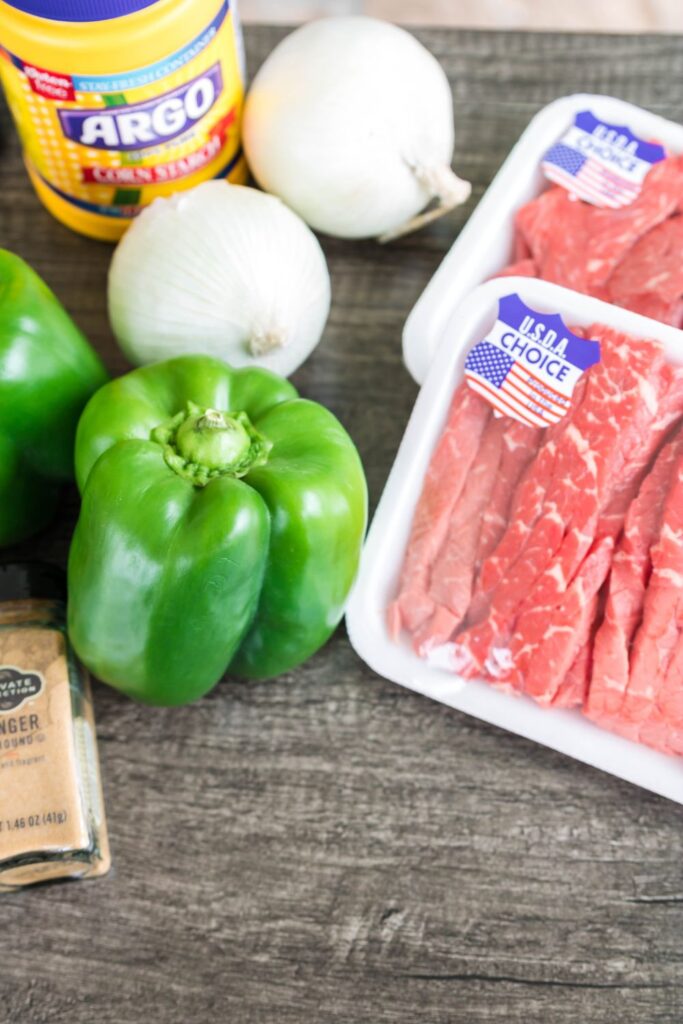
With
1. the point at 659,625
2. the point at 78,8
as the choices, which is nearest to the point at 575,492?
the point at 659,625

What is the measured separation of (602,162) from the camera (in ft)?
4.00

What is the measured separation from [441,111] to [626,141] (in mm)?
224

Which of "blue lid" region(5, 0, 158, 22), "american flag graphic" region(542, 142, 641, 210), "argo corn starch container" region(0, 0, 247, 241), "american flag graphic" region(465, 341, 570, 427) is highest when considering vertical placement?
"blue lid" region(5, 0, 158, 22)

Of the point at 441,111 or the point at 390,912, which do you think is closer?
the point at 390,912

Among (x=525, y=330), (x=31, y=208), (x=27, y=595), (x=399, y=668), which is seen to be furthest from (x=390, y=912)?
(x=31, y=208)

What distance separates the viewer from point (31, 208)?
54.5 inches

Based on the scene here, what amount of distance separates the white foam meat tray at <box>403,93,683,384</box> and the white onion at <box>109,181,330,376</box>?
0.42 feet

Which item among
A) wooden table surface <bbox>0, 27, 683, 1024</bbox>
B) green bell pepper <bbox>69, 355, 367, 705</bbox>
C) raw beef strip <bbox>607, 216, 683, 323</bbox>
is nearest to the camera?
green bell pepper <bbox>69, 355, 367, 705</bbox>

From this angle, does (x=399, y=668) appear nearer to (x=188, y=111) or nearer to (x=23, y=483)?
(x=23, y=483)

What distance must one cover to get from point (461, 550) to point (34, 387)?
465 millimetres

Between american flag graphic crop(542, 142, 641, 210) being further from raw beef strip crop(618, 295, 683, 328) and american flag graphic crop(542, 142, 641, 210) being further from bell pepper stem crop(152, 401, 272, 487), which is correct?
bell pepper stem crop(152, 401, 272, 487)

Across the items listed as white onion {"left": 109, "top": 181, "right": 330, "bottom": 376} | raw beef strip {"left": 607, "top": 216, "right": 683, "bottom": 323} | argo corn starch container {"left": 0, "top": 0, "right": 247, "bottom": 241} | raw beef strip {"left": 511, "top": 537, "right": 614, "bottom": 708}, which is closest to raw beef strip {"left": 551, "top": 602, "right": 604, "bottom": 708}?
raw beef strip {"left": 511, "top": 537, "right": 614, "bottom": 708}

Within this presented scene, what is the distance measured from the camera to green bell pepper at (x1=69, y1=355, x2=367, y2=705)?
36.1 inches

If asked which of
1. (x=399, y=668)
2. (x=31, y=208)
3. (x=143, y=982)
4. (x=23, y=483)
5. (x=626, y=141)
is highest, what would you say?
(x=626, y=141)
